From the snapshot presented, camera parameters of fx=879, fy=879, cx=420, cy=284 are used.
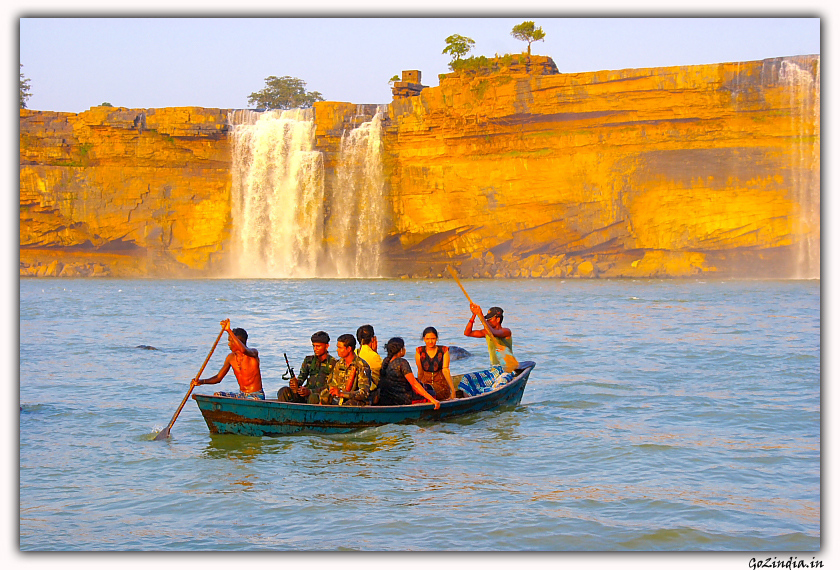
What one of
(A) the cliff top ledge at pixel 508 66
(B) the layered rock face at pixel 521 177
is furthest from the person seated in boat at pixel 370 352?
(A) the cliff top ledge at pixel 508 66

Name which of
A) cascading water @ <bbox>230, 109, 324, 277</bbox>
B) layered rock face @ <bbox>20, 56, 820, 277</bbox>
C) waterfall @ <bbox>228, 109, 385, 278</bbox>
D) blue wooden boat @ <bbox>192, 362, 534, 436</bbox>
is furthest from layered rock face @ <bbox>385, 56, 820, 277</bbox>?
blue wooden boat @ <bbox>192, 362, 534, 436</bbox>

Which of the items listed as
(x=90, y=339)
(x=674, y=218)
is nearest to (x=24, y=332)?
(x=90, y=339)

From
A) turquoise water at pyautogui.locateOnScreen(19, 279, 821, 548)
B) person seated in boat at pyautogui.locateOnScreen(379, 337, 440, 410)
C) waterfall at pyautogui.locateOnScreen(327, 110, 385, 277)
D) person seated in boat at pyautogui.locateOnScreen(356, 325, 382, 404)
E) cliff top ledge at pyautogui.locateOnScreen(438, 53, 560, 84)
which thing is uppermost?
cliff top ledge at pyautogui.locateOnScreen(438, 53, 560, 84)

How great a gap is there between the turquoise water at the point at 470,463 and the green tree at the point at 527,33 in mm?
30942

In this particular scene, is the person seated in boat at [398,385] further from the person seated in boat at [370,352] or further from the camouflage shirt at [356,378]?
the camouflage shirt at [356,378]

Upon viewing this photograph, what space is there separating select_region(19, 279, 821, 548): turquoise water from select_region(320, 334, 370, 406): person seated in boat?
20.3 inches

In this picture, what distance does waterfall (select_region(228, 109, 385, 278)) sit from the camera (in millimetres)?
52562

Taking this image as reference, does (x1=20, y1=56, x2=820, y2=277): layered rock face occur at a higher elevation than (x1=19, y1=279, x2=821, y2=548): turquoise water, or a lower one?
higher

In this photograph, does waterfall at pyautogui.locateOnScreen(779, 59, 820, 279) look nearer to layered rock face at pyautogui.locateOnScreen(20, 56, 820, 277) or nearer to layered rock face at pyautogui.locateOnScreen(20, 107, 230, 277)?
layered rock face at pyautogui.locateOnScreen(20, 56, 820, 277)

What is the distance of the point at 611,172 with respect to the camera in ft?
158

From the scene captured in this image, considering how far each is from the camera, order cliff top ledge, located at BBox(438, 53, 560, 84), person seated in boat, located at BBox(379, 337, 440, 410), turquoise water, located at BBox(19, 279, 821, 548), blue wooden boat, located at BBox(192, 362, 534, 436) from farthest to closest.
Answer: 1. cliff top ledge, located at BBox(438, 53, 560, 84)
2. person seated in boat, located at BBox(379, 337, 440, 410)
3. blue wooden boat, located at BBox(192, 362, 534, 436)
4. turquoise water, located at BBox(19, 279, 821, 548)

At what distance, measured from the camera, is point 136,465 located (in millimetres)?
9016

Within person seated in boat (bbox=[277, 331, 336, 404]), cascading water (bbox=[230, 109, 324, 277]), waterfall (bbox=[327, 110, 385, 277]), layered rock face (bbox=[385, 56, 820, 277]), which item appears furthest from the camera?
cascading water (bbox=[230, 109, 324, 277])

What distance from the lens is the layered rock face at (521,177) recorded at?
150 ft
